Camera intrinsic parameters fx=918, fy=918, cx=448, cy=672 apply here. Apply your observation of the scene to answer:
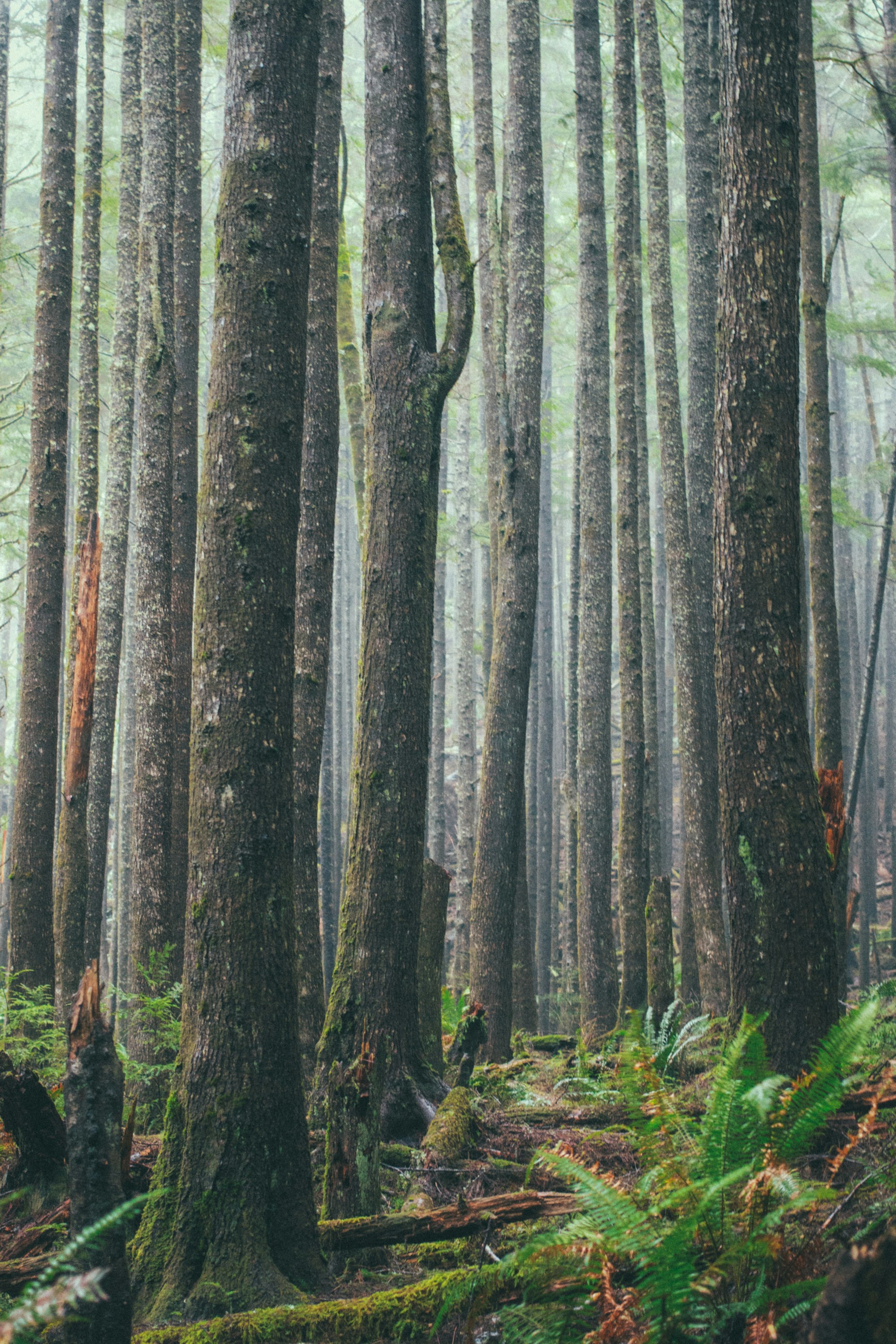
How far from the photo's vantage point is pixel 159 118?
755cm

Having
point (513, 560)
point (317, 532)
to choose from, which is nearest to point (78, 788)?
point (317, 532)

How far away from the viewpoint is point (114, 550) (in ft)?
30.2

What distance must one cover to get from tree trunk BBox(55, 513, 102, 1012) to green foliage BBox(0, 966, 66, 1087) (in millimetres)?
311

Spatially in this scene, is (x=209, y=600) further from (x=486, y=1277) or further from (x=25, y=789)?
(x=25, y=789)

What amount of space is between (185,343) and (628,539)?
497 cm

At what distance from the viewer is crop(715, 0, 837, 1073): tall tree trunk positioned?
161 inches

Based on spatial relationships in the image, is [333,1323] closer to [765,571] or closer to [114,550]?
[765,571]

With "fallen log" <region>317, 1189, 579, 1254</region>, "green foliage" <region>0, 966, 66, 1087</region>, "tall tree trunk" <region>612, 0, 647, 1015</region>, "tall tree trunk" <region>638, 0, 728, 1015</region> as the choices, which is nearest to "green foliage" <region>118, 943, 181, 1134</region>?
"green foliage" <region>0, 966, 66, 1087</region>

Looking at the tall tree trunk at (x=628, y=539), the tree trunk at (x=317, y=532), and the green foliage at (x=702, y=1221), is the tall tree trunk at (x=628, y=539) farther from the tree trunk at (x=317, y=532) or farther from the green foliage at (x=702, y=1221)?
the green foliage at (x=702, y=1221)

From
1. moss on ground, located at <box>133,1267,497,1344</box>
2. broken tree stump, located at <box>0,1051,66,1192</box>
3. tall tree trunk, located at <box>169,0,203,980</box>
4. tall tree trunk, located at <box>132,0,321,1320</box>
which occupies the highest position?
tall tree trunk, located at <box>169,0,203,980</box>

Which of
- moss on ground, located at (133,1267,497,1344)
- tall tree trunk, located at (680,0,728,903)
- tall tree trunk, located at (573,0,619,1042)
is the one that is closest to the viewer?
moss on ground, located at (133,1267,497,1344)

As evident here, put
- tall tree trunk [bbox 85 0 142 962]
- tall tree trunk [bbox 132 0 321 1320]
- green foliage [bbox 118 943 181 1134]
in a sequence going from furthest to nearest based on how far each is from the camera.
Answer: tall tree trunk [bbox 85 0 142 962]
green foliage [bbox 118 943 181 1134]
tall tree trunk [bbox 132 0 321 1320]

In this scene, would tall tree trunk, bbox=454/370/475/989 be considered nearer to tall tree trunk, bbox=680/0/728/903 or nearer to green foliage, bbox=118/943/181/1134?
tall tree trunk, bbox=680/0/728/903

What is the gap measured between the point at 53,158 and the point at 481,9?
6.35m
